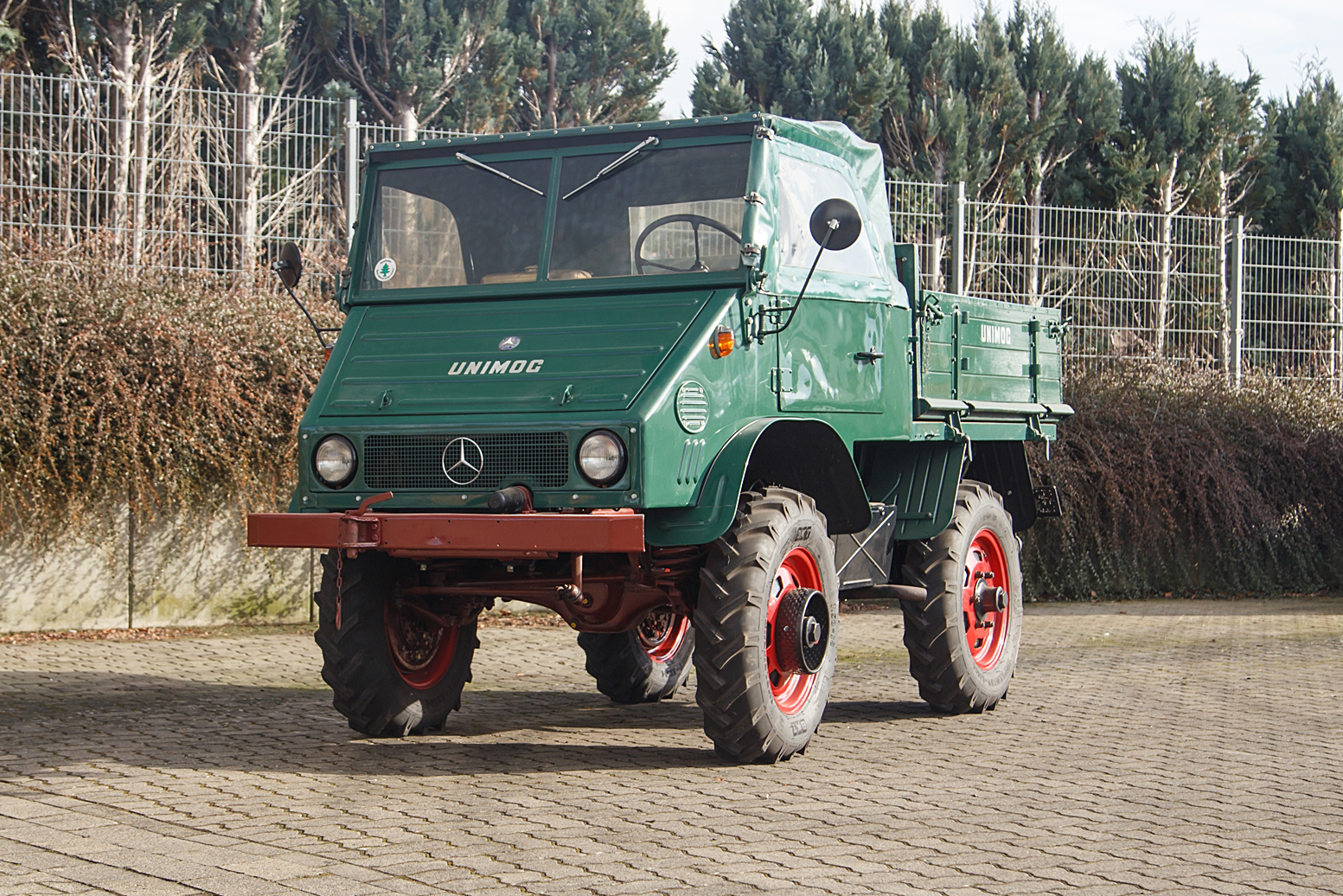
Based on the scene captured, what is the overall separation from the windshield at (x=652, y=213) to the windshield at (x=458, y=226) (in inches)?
6.1

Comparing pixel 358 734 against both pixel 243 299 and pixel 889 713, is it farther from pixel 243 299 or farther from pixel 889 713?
pixel 243 299

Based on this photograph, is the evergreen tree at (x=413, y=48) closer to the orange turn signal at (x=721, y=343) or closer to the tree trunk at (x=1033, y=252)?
the tree trunk at (x=1033, y=252)

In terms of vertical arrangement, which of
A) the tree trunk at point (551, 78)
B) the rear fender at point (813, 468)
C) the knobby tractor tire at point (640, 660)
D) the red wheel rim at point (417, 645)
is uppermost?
the tree trunk at point (551, 78)

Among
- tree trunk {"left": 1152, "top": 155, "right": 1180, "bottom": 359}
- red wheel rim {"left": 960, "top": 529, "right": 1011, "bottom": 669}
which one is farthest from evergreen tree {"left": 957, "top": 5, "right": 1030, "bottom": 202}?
red wheel rim {"left": 960, "top": 529, "right": 1011, "bottom": 669}

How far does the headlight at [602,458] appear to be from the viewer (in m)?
6.59

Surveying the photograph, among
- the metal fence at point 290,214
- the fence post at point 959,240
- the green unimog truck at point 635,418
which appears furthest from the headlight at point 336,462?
the fence post at point 959,240

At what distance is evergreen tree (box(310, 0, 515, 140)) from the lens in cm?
3191

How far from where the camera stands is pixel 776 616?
720 centimetres

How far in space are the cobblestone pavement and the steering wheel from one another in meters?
2.15

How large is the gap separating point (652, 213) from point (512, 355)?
932 mm

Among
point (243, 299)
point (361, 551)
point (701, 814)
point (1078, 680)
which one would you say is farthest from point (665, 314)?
point (243, 299)

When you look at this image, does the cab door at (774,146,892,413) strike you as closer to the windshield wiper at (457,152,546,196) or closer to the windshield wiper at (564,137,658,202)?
the windshield wiper at (564,137,658,202)

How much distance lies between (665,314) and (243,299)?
22.3 ft

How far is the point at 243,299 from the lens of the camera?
42.5 feet
